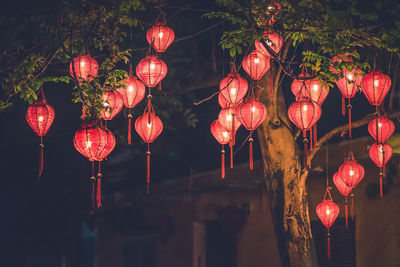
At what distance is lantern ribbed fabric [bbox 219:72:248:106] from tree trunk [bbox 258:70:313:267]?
48cm

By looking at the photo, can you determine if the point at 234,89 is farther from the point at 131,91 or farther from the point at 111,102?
the point at 111,102

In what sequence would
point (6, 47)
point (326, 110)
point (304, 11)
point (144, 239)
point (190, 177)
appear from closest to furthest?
1. point (304, 11)
2. point (6, 47)
3. point (326, 110)
4. point (190, 177)
5. point (144, 239)

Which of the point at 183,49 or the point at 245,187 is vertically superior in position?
the point at 183,49

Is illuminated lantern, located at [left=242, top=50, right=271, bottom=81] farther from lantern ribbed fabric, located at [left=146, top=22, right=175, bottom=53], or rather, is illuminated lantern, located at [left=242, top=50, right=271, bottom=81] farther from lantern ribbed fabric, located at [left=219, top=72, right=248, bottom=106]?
lantern ribbed fabric, located at [left=146, top=22, right=175, bottom=53]

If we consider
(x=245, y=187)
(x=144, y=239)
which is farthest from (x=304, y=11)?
(x=144, y=239)

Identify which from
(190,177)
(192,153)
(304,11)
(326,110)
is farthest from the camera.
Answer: (192,153)

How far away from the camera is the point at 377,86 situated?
30.2 ft

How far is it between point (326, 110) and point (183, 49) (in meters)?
4.24

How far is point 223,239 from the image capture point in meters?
15.4

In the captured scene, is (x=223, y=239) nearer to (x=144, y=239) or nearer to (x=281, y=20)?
(x=144, y=239)

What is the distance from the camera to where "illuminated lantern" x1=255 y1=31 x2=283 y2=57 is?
9496 millimetres

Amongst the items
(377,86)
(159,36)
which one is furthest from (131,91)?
(377,86)

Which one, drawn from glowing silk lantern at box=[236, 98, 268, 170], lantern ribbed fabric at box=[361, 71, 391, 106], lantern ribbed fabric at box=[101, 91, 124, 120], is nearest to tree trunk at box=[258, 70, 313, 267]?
glowing silk lantern at box=[236, 98, 268, 170]

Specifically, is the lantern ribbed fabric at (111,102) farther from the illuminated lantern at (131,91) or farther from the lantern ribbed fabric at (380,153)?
the lantern ribbed fabric at (380,153)
